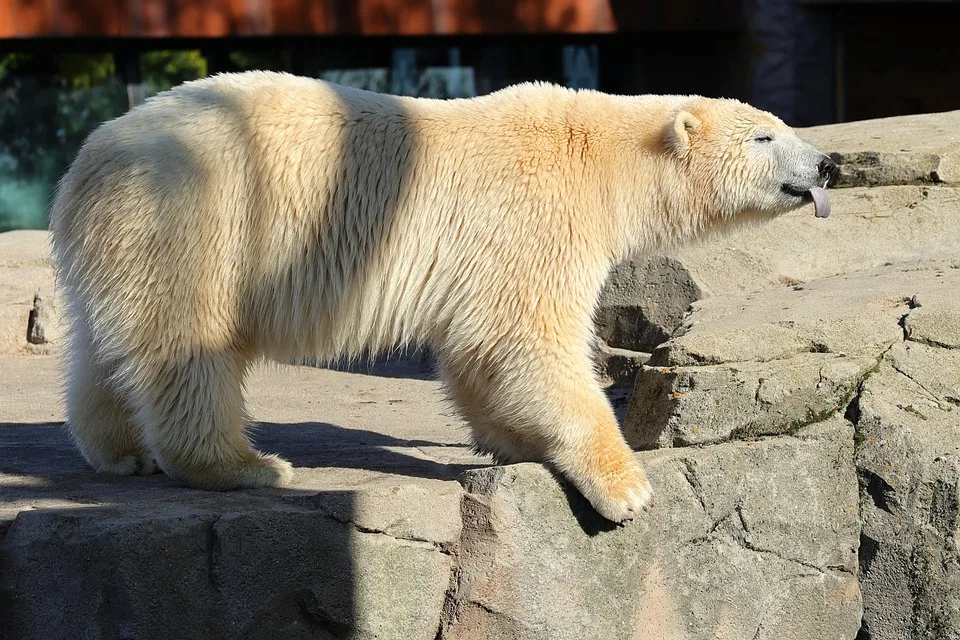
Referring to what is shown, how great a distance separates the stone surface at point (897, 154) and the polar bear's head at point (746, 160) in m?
2.02

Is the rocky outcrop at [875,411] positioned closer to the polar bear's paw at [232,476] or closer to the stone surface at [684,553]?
the stone surface at [684,553]

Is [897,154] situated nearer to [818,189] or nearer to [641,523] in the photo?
[818,189]

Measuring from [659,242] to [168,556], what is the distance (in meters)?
2.08

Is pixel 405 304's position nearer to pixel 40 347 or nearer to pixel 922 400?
pixel 922 400

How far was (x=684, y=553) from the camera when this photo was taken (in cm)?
391

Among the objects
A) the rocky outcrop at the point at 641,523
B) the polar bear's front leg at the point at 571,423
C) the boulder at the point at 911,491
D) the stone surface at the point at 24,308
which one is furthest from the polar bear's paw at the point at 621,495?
the stone surface at the point at 24,308

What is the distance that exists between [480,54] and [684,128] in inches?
282

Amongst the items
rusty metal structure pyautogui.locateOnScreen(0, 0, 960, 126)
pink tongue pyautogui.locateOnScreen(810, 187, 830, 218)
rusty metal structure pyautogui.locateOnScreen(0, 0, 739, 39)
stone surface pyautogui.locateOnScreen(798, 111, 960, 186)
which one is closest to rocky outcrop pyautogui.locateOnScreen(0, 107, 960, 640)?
pink tongue pyautogui.locateOnScreen(810, 187, 830, 218)

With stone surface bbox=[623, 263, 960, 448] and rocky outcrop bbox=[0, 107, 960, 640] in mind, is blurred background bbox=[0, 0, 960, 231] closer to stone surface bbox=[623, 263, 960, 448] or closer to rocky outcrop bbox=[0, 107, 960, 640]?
rocky outcrop bbox=[0, 107, 960, 640]

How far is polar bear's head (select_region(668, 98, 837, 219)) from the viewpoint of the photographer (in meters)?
4.30

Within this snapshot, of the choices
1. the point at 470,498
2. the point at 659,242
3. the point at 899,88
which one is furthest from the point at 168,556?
the point at 899,88

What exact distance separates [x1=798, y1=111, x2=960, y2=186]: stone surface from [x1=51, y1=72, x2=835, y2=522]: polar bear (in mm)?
2044

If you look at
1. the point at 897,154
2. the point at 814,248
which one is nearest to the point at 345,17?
the point at 897,154

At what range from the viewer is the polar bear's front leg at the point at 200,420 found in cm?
379
